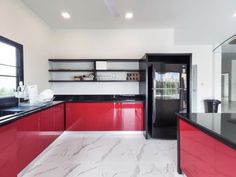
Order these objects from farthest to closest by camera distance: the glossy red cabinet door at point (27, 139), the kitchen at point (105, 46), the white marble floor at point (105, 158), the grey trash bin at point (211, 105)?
the grey trash bin at point (211, 105)
the kitchen at point (105, 46)
the white marble floor at point (105, 158)
the glossy red cabinet door at point (27, 139)

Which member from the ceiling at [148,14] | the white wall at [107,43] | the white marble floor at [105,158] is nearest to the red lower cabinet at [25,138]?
the white marble floor at [105,158]

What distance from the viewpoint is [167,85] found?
4.30 m

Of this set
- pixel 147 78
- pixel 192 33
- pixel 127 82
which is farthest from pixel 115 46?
pixel 192 33

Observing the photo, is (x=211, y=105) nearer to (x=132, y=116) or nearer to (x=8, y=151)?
(x=132, y=116)

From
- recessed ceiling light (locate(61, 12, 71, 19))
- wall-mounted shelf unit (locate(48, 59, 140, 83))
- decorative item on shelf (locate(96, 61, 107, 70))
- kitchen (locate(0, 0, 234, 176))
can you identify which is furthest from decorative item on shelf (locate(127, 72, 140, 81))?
recessed ceiling light (locate(61, 12, 71, 19))

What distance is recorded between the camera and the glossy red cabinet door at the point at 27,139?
2.42 meters

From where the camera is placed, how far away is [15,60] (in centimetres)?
353

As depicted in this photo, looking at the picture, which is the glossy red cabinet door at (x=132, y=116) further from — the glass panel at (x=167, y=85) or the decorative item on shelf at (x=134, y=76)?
the decorative item on shelf at (x=134, y=76)

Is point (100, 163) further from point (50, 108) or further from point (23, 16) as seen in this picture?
point (23, 16)

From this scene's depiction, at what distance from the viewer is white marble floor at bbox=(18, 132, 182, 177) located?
8.92 feet

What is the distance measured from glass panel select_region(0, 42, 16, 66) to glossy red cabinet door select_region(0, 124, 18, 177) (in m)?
1.48

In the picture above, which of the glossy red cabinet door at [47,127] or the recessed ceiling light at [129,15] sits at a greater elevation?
the recessed ceiling light at [129,15]

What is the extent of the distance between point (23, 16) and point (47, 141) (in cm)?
225

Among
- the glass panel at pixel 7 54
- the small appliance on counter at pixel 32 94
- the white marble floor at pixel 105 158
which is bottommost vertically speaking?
the white marble floor at pixel 105 158
